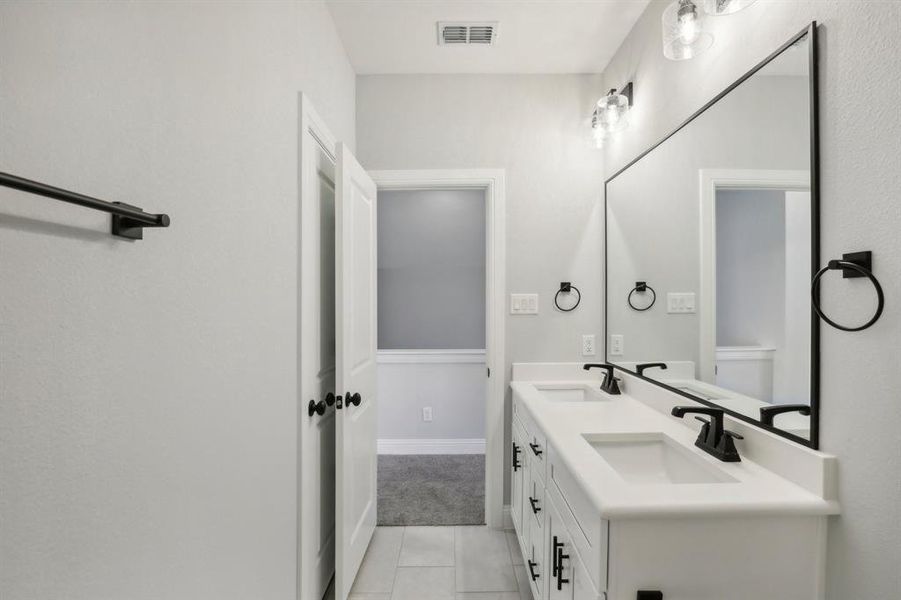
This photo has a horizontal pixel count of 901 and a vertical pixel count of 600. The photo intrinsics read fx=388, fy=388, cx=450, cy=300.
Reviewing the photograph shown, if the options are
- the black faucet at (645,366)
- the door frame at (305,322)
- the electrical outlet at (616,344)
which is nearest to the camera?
the door frame at (305,322)

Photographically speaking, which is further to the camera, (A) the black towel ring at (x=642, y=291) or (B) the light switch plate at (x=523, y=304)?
(B) the light switch plate at (x=523, y=304)

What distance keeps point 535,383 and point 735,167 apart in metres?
1.40

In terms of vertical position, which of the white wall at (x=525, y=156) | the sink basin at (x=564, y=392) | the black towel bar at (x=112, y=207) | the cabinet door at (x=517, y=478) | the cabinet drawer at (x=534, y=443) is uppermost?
the white wall at (x=525, y=156)

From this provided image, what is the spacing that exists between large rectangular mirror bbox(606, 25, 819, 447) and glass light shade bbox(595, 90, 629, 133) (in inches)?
10.9

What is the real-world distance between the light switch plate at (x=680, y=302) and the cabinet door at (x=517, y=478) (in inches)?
36.3

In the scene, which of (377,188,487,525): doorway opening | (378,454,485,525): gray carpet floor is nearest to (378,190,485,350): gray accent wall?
(377,188,487,525): doorway opening

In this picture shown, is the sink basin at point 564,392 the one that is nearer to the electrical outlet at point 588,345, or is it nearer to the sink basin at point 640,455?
the electrical outlet at point 588,345

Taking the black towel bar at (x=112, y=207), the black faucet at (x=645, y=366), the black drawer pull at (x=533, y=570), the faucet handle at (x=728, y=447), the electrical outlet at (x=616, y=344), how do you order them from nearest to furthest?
the black towel bar at (x=112, y=207), the faucet handle at (x=728, y=447), the black drawer pull at (x=533, y=570), the black faucet at (x=645, y=366), the electrical outlet at (x=616, y=344)

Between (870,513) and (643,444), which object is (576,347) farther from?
(870,513)

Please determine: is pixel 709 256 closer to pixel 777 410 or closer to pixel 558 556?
pixel 777 410

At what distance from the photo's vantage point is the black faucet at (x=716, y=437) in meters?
1.13

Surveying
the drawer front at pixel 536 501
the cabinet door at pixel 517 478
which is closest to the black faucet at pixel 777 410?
the drawer front at pixel 536 501

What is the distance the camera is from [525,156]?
7.59 feet

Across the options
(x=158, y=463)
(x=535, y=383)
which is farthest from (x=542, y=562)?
(x=158, y=463)
